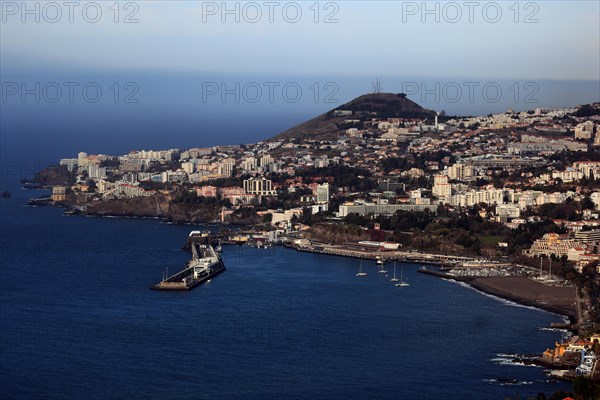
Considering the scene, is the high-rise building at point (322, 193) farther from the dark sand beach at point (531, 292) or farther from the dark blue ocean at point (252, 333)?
the dark sand beach at point (531, 292)

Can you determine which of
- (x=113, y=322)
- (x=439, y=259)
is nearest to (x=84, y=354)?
(x=113, y=322)

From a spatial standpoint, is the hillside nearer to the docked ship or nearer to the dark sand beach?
the docked ship

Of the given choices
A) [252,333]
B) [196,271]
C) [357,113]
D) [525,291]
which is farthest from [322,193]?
[252,333]

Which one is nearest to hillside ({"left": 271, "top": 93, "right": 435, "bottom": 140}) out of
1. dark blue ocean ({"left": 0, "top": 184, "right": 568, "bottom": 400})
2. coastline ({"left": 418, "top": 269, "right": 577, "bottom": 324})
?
dark blue ocean ({"left": 0, "top": 184, "right": 568, "bottom": 400})

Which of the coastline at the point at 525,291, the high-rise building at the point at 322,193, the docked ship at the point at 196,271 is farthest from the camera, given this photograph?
the high-rise building at the point at 322,193

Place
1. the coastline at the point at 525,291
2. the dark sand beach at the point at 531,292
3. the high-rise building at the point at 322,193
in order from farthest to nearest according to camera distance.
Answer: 1. the high-rise building at the point at 322,193
2. the dark sand beach at the point at 531,292
3. the coastline at the point at 525,291

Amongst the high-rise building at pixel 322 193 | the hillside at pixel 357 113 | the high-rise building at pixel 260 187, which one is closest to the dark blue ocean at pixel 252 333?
the high-rise building at pixel 322 193

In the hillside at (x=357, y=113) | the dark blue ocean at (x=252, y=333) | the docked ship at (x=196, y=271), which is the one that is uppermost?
the hillside at (x=357, y=113)
